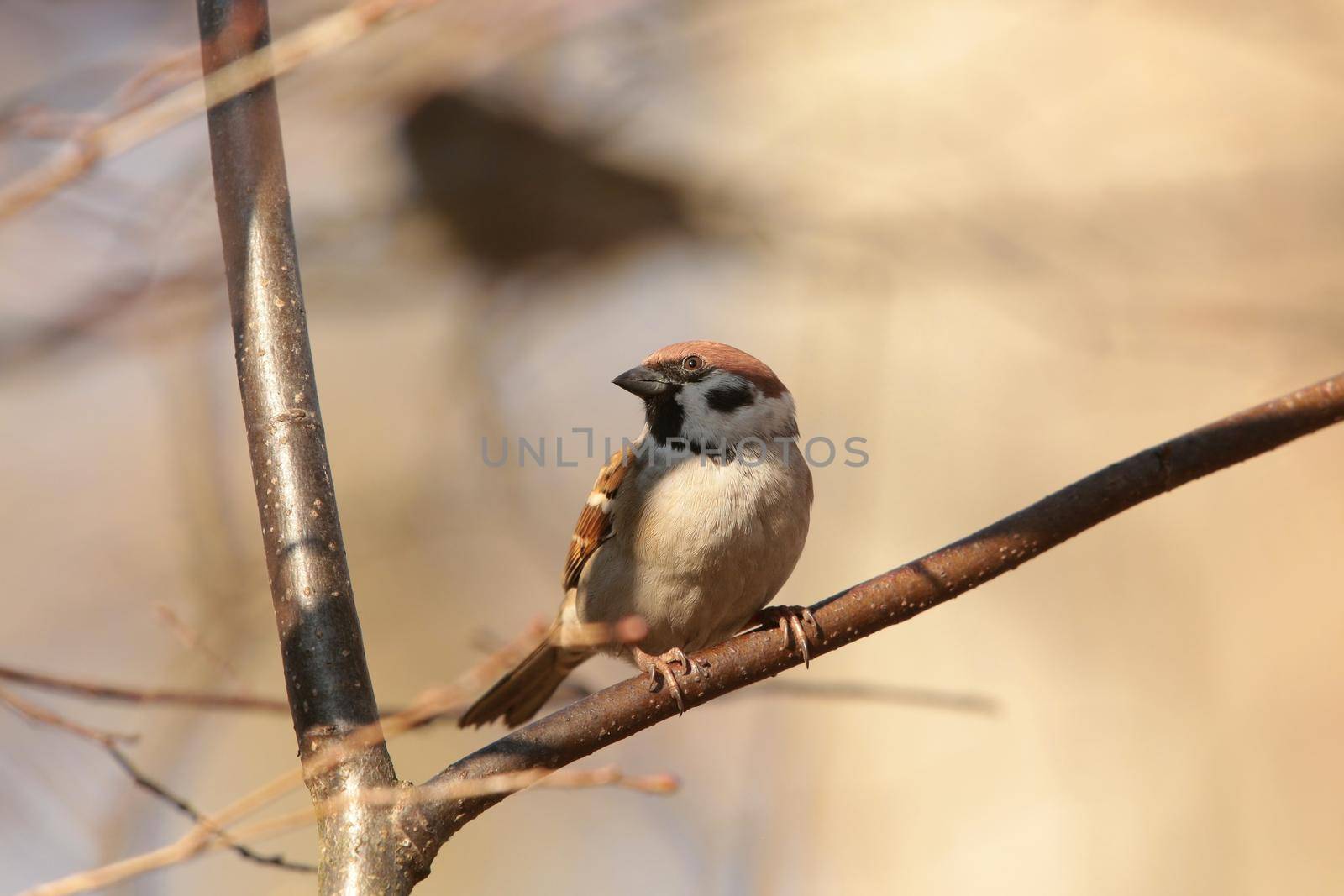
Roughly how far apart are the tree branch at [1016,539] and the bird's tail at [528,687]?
60.1 inches

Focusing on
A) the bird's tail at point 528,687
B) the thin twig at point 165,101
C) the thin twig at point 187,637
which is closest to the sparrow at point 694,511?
the bird's tail at point 528,687

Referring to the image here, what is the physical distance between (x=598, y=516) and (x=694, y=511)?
17.6 inches

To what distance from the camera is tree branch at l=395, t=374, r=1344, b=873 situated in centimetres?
200

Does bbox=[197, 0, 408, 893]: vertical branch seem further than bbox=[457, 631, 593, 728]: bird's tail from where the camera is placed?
No

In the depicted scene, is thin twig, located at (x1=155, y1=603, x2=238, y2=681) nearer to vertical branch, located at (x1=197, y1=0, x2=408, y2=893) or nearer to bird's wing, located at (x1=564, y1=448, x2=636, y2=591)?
vertical branch, located at (x1=197, y1=0, x2=408, y2=893)

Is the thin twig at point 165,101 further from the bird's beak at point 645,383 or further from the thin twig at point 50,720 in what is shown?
the bird's beak at point 645,383

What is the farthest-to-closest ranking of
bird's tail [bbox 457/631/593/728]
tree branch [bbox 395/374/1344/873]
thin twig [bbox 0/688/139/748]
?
bird's tail [bbox 457/631/593/728] < tree branch [bbox 395/374/1344/873] < thin twig [bbox 0/688/139/748]

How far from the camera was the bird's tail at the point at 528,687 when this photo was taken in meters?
3.64

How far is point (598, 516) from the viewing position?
3.39 metres

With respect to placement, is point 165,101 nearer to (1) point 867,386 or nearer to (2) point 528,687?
(2) point 528,687

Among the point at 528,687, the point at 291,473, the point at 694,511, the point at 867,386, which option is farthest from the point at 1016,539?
the point at 867,386

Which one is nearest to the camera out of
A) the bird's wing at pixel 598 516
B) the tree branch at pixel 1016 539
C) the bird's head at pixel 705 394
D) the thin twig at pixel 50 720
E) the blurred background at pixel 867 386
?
the thin twig at pixel 50 720

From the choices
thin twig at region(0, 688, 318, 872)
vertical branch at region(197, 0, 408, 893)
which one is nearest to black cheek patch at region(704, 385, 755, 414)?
vertical branch at region(197, 0, 408, 893)

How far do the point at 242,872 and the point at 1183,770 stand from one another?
214 inches
